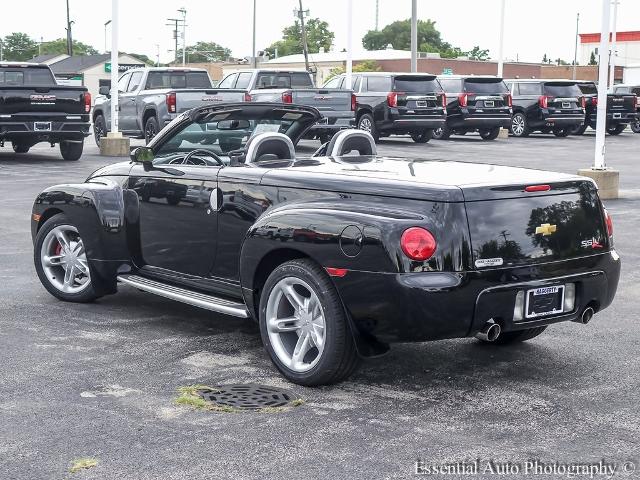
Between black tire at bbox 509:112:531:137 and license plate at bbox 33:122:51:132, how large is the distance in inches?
661

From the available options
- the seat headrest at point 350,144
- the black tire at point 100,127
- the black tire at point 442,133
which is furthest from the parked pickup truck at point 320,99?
the seat headrest at point 350,144

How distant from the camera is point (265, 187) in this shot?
630cm

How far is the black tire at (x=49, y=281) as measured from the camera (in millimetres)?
7824

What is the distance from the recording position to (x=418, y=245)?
539cm

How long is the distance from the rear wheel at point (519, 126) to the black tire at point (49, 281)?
87.5ft

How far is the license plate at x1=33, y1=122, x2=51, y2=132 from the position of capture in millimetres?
20547

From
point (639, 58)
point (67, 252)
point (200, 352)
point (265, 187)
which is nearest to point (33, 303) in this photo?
point (67, 252)

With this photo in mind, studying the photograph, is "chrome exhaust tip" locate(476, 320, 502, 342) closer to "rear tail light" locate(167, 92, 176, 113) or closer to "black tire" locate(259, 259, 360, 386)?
"black tire" locate(259, 259, 360, 386)

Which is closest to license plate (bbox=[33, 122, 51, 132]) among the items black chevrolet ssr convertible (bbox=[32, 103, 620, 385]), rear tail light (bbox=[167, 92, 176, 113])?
rear tail light (bbox=[167, 92, 176, 113])

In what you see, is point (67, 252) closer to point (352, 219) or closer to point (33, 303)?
point (33, 303)

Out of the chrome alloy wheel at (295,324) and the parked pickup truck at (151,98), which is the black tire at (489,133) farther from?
the chrome alloy wheel at (295,324)

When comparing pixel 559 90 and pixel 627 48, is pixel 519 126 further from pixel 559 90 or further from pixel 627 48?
Answer: pixel 627 48

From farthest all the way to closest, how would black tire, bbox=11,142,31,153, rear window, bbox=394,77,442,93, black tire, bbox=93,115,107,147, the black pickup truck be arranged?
rear window, bbox=394,77,442,93, black tire, bbox=93,115,107,147, black tire, bbox=11,142,31,153, the black pickup truck

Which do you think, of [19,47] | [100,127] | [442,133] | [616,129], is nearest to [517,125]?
[442,133]
